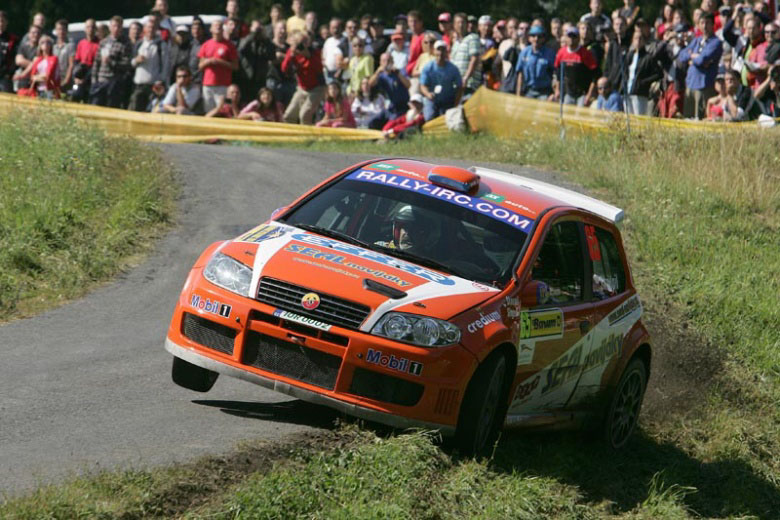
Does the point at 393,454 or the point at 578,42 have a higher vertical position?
the point at 578,42

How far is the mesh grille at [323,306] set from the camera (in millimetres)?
6598

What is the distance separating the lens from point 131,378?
820 centimetres

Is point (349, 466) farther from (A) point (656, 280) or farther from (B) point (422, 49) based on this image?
(B) point (422, 49)

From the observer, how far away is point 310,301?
6.65 m

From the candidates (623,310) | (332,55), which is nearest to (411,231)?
(623,310)

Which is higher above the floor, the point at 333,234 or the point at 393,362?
the point at 333,234

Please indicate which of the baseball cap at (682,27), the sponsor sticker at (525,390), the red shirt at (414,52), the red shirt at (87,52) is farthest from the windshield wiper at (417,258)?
the red shirt at (87,52)

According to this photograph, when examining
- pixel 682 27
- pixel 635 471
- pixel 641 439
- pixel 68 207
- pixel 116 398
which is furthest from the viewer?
pixel 682 27

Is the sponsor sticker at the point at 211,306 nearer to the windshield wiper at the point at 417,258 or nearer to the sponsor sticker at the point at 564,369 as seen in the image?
A: the windshield wiper at the point at 417,258

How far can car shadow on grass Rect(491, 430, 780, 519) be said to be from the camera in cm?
789

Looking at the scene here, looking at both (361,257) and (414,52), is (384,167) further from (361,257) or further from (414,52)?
(414,52)

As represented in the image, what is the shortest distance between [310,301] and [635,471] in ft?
11.2

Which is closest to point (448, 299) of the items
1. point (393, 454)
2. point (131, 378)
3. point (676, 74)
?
point (393, 454)

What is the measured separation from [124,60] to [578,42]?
890 centimetres
